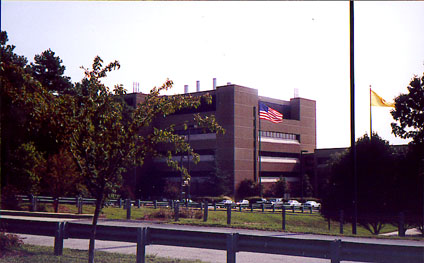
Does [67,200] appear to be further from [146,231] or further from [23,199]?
[146,231]

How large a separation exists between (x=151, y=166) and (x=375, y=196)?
2825 inches

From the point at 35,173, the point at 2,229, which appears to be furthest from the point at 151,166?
the point at 2,229

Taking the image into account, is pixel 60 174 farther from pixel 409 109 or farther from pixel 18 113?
pixel 409 109

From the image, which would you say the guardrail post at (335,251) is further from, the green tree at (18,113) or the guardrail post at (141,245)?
the green tree at (18,113)

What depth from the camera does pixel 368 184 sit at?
21.0 metres

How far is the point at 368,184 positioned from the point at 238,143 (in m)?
62.4

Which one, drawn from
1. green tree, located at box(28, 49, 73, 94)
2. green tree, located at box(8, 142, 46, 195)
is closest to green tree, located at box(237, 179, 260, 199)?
green tree, located at box(28, 49, 73, 94)

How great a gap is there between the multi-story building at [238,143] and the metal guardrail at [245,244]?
227 feet

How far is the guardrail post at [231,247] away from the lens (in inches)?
332

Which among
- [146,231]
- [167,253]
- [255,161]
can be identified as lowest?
[167,253]

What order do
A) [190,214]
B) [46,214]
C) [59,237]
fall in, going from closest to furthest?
[59,237] → [190,214] → [46,214]

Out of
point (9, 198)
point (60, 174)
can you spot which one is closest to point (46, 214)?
point (9, 198)

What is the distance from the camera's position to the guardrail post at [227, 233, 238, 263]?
8.42m

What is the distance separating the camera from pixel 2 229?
1217 centimetres
